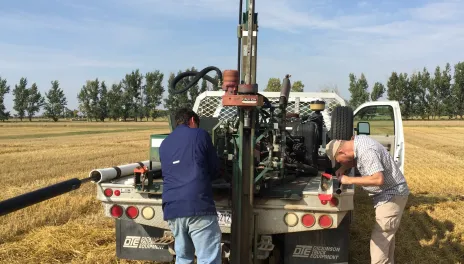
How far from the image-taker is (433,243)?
233 inches

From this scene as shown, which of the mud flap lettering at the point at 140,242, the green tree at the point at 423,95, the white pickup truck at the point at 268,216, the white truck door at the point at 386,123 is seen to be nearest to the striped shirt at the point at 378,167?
the white pickup truck at the point at 268,216

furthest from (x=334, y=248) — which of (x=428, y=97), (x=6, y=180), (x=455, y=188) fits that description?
(x=428, y=97)

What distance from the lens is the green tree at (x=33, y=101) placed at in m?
96.6

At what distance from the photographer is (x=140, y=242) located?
4395 millimetres

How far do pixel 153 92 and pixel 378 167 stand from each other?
8405 centimetres

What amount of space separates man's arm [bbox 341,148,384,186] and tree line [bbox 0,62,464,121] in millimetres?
54586

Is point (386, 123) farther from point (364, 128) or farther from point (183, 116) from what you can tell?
point (183, 116)

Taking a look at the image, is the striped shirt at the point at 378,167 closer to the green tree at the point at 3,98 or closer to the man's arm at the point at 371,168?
the man's arm at the point at 371,168

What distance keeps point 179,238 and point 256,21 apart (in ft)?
5.92

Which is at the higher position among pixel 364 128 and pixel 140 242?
pixel 364 128

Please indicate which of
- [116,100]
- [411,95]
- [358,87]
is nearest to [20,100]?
[116,100]

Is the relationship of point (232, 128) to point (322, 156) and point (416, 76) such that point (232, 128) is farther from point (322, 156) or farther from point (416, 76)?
point (416, 76)

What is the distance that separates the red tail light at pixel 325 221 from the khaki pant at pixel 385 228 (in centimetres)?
73

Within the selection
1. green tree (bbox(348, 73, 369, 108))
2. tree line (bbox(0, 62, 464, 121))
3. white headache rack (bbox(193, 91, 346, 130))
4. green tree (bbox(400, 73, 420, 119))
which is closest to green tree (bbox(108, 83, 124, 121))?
tree line (bbox(0, 62, 464, 121))
